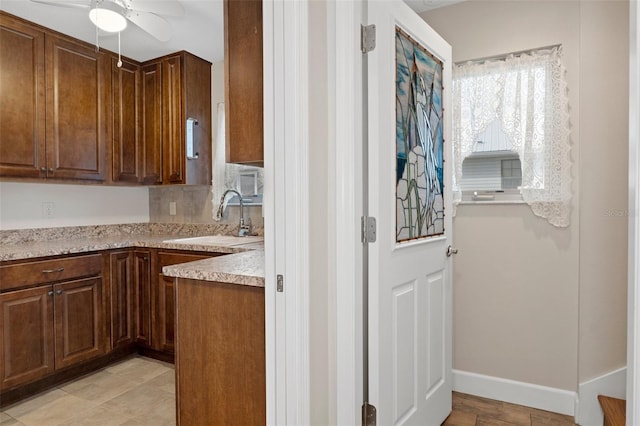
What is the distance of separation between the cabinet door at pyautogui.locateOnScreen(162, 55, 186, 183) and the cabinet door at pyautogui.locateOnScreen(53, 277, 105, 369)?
105 cm

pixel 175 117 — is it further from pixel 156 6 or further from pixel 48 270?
pixel 48 270

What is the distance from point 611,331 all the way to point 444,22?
78.5 inches

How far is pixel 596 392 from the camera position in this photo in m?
2.02

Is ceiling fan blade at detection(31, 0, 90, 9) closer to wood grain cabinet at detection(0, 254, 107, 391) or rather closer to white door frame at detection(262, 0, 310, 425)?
white door frame at detection(262, 0, 310, 425)

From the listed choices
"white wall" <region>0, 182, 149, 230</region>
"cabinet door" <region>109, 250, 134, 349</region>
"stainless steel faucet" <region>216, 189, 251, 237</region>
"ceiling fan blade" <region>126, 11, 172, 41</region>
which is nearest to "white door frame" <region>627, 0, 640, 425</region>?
"ceiling fan blade" <region>126, 11, 172, 41</region>

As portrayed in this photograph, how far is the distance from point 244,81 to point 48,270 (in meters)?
1.94

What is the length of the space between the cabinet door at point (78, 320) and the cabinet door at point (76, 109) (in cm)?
83

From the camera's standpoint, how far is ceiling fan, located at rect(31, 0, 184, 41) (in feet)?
6.48

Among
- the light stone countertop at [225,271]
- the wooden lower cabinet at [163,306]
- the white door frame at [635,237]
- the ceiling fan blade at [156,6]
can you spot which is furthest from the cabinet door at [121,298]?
the white door frame at [635,237]

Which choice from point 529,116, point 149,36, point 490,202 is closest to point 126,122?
point 149,36

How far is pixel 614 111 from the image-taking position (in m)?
1.97

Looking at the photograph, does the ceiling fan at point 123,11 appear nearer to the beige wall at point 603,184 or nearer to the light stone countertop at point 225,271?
the light stone countertop at point 225,271

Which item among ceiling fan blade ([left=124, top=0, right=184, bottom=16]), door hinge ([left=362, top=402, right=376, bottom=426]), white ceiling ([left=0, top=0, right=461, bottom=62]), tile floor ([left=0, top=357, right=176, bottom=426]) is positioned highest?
white ceiling ([left=0, top=0, right=461, bottom=62])

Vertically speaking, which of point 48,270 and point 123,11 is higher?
point 123,11
